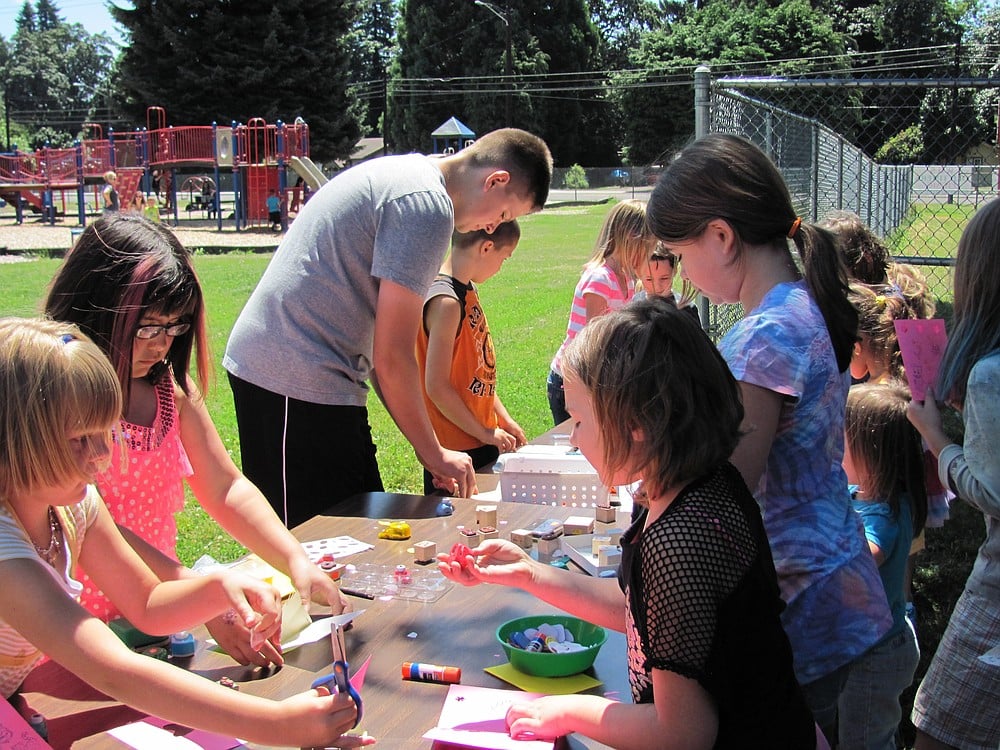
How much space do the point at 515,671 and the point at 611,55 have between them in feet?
199

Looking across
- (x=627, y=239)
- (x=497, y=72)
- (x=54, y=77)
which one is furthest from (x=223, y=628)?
(x=54, y=77)

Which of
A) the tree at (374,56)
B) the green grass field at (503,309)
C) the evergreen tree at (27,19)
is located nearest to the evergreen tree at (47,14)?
the evergreen tree at (27,19)

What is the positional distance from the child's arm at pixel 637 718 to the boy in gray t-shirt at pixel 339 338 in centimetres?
141

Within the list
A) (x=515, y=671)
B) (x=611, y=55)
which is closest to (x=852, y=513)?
(x=515, y=671)

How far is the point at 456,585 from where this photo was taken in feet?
7.09

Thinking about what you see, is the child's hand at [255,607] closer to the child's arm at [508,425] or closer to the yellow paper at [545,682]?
the yellow paper at [545,682]

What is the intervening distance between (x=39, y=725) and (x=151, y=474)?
0.81m

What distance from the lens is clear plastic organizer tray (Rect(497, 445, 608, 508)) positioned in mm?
2861

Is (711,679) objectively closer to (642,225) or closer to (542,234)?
(642,225)

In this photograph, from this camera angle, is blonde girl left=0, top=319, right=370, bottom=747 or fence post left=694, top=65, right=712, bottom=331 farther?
fence post left=694, top=65, right=712, bottom=331

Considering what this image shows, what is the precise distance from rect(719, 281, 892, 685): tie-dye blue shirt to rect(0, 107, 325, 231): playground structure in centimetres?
2483

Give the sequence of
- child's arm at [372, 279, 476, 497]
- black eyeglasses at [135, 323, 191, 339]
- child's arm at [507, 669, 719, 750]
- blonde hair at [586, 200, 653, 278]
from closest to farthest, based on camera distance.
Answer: child's arm at [507, 669, 719, 750] < black eyeglasses at [135, 323, 191, 339] < child's arm at [372, 279, 476, 497] < blonde hair at [586, 200, 653, 278]

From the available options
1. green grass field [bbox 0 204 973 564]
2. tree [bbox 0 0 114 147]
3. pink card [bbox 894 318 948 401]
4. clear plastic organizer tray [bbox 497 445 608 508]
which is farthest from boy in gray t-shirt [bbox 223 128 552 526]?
tree [bbox 0 0 114 147]

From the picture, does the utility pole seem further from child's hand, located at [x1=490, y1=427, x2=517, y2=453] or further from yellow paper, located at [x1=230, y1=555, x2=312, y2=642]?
yellow paper, located at [x1=230, y1=555, x2=312, y2=642]
